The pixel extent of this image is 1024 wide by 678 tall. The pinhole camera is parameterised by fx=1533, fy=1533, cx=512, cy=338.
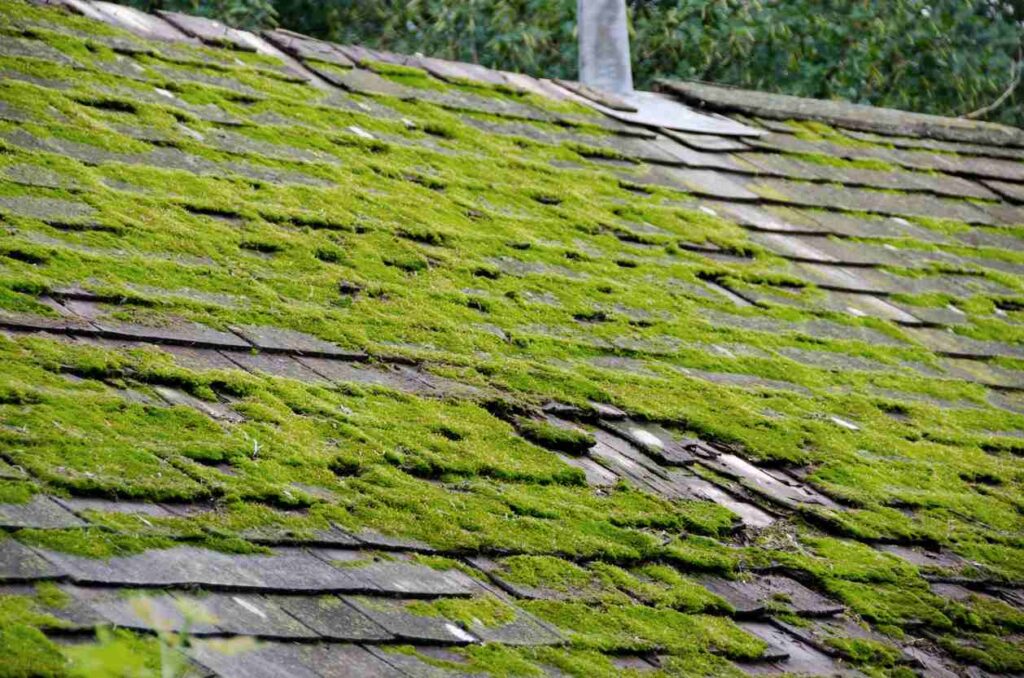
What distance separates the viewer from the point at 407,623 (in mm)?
→ 2361

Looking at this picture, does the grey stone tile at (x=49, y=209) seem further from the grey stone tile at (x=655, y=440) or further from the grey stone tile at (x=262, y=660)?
the grey stone tile at (x=262, y=660)

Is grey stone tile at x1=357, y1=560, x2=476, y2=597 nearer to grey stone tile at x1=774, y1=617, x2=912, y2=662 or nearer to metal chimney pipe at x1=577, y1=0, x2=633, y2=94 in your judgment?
grey stone tile at x1=774, y1=617, x2=912, y2=662

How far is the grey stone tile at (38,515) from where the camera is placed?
2133mm

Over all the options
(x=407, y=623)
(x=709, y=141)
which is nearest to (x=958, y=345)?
(x=709, y=141)

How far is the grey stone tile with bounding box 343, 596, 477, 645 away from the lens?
2.33 meters

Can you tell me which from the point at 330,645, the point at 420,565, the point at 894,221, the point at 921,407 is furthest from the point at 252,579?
the point at 894,221

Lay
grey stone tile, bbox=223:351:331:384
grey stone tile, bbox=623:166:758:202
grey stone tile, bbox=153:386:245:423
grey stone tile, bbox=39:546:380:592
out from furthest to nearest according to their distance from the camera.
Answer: grey stone tile, bbox=623:166:758:202
grey stone tile, bbox=223:351:331:384
grey stone tile, bbox=153:386:245:423
grey stone tile, bbox=39:546:380:592

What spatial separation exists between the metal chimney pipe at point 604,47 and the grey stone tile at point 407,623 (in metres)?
3.93

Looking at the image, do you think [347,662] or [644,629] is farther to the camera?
[644,629]

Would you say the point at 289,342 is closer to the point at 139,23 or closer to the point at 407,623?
the point at 407,623

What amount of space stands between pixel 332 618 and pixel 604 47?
4.43 m

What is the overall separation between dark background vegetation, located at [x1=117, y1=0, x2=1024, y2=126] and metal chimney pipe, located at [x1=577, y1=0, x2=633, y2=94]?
4871 mm

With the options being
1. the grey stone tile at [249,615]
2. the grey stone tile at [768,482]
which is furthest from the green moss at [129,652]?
the grey stone tile at [768,482]

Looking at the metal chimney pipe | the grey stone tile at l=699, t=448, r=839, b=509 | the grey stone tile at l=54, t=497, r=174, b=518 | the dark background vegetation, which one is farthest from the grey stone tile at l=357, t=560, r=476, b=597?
the dark background vegetation
